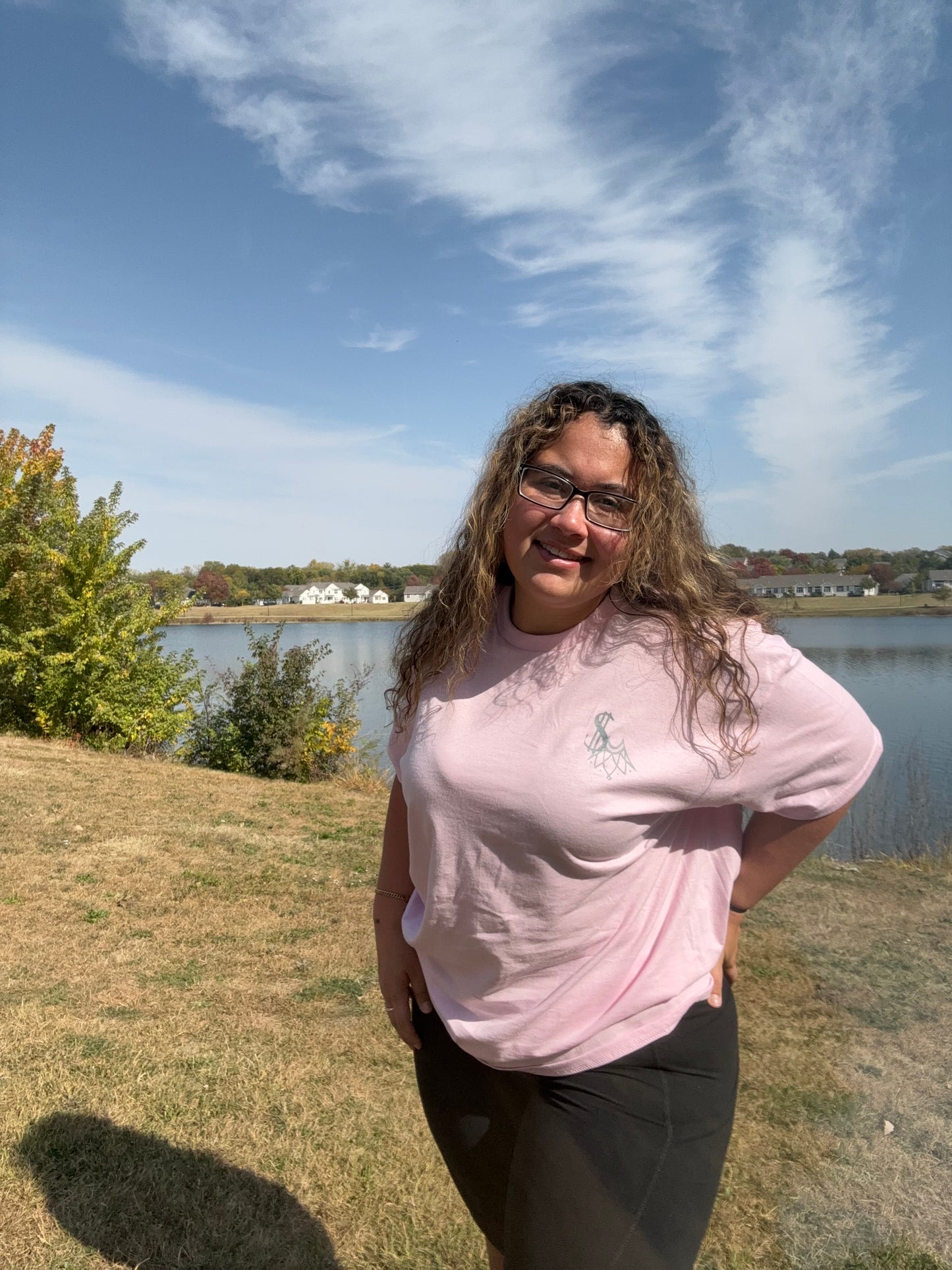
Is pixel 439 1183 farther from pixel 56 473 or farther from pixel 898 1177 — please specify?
pixel 56 473

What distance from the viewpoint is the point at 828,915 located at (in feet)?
20.7

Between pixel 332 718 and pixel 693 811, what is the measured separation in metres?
11.1

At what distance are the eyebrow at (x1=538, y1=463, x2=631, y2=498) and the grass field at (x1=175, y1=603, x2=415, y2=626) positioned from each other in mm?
8122

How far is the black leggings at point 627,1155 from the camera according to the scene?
4.54ft

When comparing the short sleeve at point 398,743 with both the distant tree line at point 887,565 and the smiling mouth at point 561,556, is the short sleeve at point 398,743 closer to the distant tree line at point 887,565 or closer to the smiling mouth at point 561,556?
the smiling mouth at point 561,556

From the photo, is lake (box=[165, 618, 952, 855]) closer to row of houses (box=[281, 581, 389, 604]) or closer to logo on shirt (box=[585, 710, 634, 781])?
logo on shirt (box=[585, 710, 634, 781])

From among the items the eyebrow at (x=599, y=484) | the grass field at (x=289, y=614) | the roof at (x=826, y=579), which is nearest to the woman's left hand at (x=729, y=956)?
the eyebrow at (x=599, y=484)

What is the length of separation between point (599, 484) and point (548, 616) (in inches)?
10.2

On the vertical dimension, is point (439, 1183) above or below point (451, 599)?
below

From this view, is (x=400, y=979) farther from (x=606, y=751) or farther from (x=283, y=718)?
(x=283, y=718)

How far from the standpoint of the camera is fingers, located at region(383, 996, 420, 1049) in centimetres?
182

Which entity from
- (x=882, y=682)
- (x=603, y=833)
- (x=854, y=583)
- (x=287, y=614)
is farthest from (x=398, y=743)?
(x=854, y=583)

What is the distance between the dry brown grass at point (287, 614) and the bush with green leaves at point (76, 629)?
1.03 m

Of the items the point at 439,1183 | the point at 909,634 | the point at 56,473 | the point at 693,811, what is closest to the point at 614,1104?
the point at 693,811
